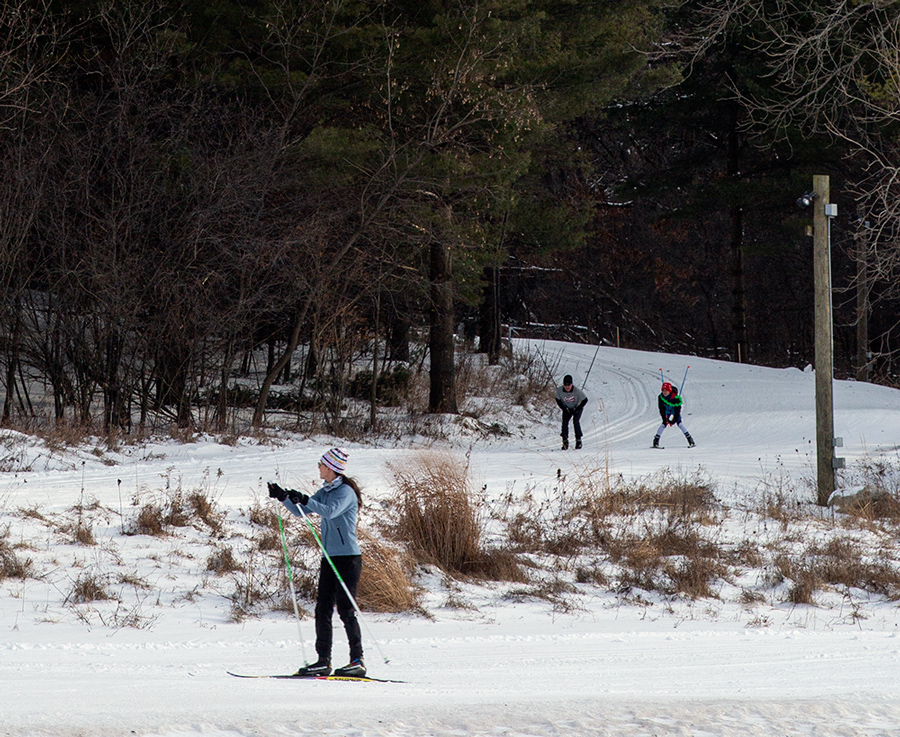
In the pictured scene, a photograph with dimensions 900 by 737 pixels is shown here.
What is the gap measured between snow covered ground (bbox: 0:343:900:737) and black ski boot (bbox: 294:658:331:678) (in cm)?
14

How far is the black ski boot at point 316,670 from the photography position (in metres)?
6.89

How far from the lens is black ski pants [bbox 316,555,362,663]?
7.02 meters

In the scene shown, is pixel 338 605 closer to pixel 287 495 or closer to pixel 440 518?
pixel 287 495

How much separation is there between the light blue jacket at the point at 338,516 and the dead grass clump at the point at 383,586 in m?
2.24

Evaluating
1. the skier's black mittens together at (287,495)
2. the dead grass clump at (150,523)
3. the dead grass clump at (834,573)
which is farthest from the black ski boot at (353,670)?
the dead grass clump at (834,573)

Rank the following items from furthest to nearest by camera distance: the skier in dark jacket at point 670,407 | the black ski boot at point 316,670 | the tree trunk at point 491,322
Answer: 1. the tree trunk at point 491,322
2. the skier in dark jacket at point 670,407
3. the black ski boot at point 316,670

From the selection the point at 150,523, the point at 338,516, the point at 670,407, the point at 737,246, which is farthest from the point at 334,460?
the point at 737,246

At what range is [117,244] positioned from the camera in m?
18.0

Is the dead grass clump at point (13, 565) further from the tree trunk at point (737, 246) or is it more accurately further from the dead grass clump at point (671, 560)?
the tree trunk at point (737, 246)

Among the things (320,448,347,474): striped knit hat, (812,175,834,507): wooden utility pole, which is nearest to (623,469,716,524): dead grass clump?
(812,175,834,507): wooden utility pole

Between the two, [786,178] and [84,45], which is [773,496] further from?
[786,178]

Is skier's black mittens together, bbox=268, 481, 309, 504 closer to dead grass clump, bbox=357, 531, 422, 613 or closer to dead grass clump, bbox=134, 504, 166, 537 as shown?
dead grass clump, bbox=357, 531, 422, 613

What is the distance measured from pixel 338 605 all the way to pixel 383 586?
2213 millimetres

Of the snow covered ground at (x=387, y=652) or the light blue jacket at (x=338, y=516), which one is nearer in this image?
the snow covered ground at (x=387, y=652)
